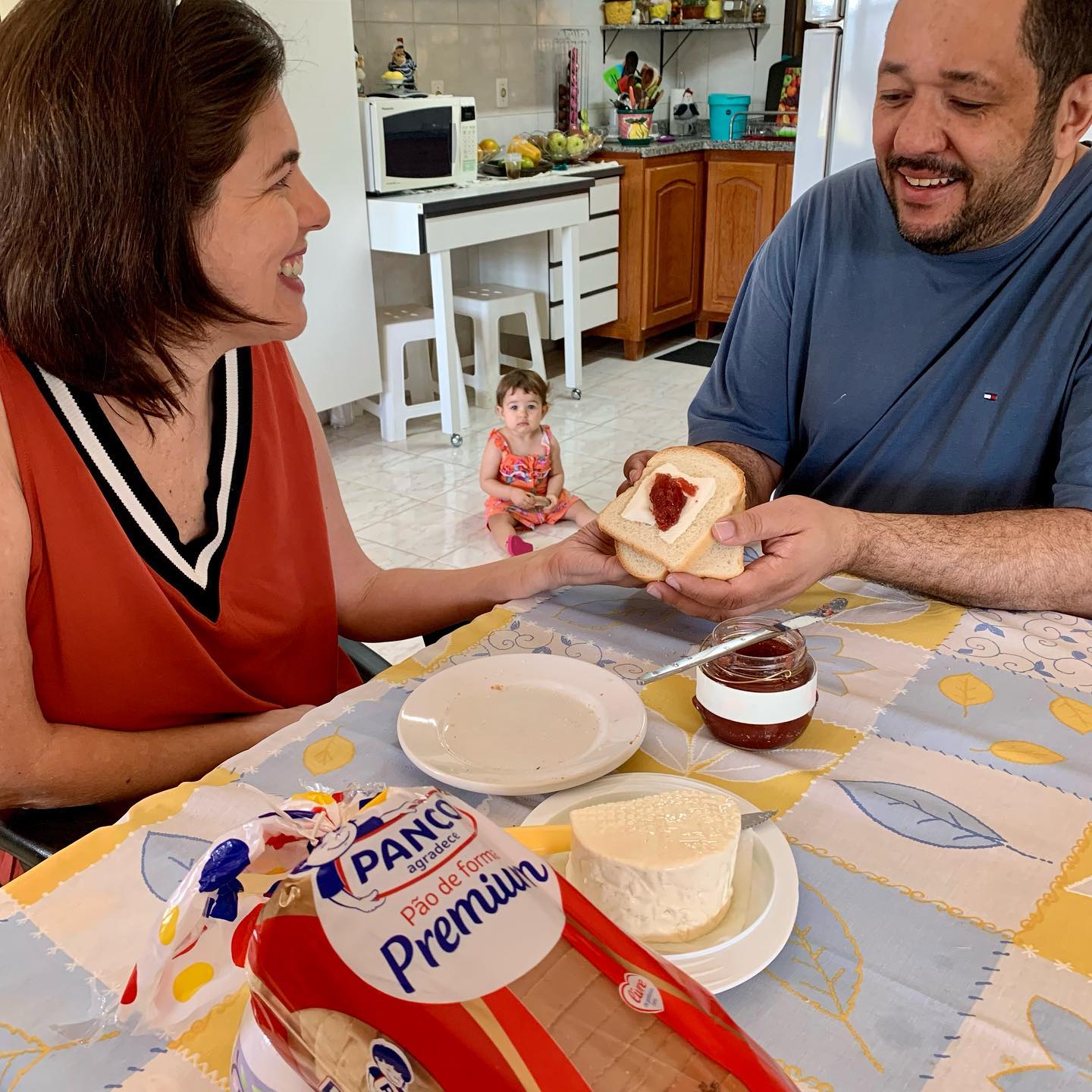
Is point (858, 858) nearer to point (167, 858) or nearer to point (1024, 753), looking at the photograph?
point (1024, 753)

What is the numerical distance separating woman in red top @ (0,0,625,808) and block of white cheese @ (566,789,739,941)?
0.54m

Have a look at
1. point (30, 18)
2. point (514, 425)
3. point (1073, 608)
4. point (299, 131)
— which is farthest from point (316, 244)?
point (1073, 608)

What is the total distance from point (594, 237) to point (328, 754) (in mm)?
4389

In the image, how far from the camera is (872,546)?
1201 millimetres

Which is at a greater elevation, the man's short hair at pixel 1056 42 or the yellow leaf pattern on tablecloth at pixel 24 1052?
the man's short hair at pixel 1056 42

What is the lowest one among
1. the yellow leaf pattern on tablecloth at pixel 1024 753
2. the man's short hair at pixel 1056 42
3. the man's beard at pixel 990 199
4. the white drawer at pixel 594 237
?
the white drawer at pixel 594 237

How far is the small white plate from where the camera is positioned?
86 centimetres

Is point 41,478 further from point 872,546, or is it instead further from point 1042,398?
point 1042,398

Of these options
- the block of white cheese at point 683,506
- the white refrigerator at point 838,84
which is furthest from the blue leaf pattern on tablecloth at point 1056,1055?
the white refrigerator at point 838,84

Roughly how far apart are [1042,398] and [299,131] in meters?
2.96

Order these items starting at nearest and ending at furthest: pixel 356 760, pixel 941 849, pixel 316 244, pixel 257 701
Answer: pixel 941 849 < pixel 356 760 < pixel 257 701 < pixel 316 244

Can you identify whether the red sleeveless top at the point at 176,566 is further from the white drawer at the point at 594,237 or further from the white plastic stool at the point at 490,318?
the white drawer at the point at 594,237

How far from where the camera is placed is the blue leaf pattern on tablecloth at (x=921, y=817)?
80 cm

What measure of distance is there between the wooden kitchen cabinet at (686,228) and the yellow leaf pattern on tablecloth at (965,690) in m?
4.32
